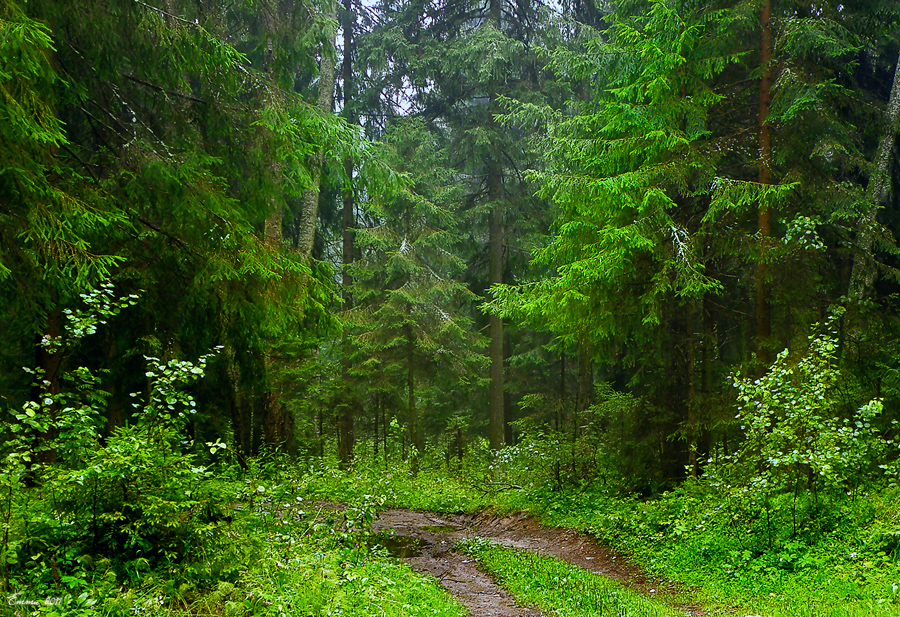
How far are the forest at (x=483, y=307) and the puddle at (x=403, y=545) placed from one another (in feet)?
2.94

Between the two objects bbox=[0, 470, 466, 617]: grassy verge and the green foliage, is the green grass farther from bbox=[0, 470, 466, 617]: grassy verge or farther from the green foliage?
the green foliage

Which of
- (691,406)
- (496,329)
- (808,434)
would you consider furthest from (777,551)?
(496,329)

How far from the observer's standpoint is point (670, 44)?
30.9ft

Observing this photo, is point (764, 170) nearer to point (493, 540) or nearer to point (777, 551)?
point (777, 551)

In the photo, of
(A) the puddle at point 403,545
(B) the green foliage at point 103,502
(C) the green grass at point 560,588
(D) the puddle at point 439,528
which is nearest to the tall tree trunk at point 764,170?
(C) the green grass at point 560,588

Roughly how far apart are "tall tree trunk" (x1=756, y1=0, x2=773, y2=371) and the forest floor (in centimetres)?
401

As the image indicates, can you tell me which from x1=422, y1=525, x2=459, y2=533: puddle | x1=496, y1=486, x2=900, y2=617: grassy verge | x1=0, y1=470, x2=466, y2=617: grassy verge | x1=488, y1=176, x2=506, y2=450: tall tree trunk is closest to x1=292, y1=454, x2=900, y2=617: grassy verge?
x1=496, y1=486, x2=900, y2=617: grassy verge

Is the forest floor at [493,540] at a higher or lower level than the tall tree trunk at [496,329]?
lower

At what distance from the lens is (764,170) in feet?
31.4

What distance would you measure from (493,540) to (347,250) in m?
12.4

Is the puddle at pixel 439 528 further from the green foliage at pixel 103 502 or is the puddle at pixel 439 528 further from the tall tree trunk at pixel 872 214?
the tall tree trunk at pixel 872 214

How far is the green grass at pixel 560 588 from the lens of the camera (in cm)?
624

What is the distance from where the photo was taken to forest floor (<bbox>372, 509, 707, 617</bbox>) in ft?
23.8

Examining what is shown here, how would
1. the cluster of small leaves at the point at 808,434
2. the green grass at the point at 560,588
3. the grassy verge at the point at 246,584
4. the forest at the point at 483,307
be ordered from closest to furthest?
the grassy verge at the point at 246,584 < the forest at the point at 483,307 < the green grass at the point at 560,588 < the cluster of small leaves at the point at 808,434
